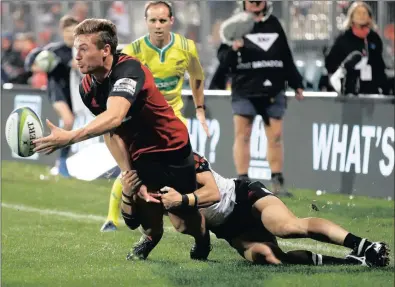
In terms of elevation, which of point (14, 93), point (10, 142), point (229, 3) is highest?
point (10, 142)

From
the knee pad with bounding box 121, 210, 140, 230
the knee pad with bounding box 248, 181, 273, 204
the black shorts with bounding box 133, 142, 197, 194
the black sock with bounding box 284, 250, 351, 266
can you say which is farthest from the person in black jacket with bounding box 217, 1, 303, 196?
the black shorts with bounding box 133, 142, 197, 194

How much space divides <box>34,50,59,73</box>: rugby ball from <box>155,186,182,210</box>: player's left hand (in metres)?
7.72

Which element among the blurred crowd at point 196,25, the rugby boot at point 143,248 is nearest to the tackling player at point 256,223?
the rugby boot at point 143,248

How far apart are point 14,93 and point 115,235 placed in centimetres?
786

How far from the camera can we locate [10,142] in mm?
7637

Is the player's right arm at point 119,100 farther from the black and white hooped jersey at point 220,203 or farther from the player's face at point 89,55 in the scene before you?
the black and white hooped jersey at point 220,203

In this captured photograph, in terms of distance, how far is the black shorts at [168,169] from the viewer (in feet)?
27.5

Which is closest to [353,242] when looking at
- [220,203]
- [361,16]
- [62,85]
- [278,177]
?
[220,203]

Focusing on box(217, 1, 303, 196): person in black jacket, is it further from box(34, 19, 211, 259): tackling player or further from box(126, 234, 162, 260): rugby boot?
box(34, 19, 211, 259): tackling player

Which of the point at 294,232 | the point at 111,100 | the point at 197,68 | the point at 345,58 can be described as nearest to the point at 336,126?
the point at 345,58

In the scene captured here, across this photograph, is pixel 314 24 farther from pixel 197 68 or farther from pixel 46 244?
pixel 46 244

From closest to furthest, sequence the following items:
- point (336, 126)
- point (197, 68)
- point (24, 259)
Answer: point (24, 259)
point (197, 68)
point (336, 126)

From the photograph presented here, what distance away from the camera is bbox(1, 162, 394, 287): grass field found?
818cm

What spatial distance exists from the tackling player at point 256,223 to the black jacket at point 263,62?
471cm
